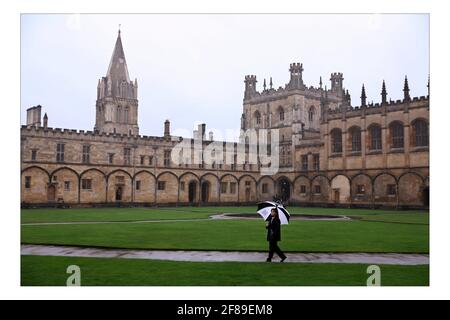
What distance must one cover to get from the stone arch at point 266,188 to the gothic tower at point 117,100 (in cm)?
2913

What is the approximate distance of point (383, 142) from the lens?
48.4 m

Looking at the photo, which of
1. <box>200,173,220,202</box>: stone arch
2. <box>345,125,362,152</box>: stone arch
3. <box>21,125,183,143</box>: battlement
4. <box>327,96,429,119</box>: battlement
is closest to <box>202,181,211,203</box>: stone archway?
<box>200,173,220,202</box>: stone arch

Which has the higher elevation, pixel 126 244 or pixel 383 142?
pixel 383 142

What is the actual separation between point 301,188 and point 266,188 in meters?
5.09

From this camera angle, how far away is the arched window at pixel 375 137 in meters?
49.7

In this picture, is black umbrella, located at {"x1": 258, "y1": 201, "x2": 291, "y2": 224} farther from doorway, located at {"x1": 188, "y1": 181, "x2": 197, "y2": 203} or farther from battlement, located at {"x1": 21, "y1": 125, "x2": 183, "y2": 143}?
doorway, located at {"x1": 188, "y1": 181, "x2": 197, "y2": 203}

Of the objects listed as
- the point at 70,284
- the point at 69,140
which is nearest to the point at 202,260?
the point at 70,284

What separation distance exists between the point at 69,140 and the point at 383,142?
29.6 metres

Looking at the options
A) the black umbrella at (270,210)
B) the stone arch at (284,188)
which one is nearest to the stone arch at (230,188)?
the stone arch at (284,188)

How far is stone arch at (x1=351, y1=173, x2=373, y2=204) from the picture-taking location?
4897 cm

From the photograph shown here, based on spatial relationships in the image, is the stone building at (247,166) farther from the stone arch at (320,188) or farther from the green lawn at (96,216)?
the green lawn at (96,216)

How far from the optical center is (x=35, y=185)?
1727 inches

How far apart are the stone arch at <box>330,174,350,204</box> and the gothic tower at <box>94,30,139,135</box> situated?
3919 cm
